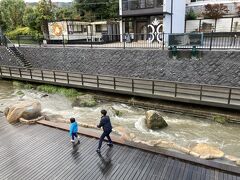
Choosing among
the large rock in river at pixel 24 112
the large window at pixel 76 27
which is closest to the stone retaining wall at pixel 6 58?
the large window at pixel 76 27

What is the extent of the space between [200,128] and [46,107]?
9796 mm

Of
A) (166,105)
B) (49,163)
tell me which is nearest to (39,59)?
(166,105)

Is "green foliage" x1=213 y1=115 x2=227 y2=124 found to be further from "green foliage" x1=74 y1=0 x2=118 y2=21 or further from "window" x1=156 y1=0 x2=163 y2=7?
"green foliage" x1=74 y1=0 x2=118 y2=21

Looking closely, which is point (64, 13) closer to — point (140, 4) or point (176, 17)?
point (140, 4)

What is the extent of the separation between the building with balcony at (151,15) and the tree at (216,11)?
2.55 metres

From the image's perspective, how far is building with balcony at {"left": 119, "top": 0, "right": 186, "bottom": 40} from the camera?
851 inches

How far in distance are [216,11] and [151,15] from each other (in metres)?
6.41

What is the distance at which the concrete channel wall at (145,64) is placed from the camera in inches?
551

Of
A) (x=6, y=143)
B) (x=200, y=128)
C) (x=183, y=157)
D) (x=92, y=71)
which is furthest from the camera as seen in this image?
(x=92, y=71)

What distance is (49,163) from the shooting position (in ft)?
24.2

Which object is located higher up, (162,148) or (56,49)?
(56,49)

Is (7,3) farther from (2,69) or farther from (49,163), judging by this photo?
(49,163)

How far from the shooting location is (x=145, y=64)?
1688 centimetres

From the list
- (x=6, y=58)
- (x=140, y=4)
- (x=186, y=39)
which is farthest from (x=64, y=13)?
(x=186, y=39)
